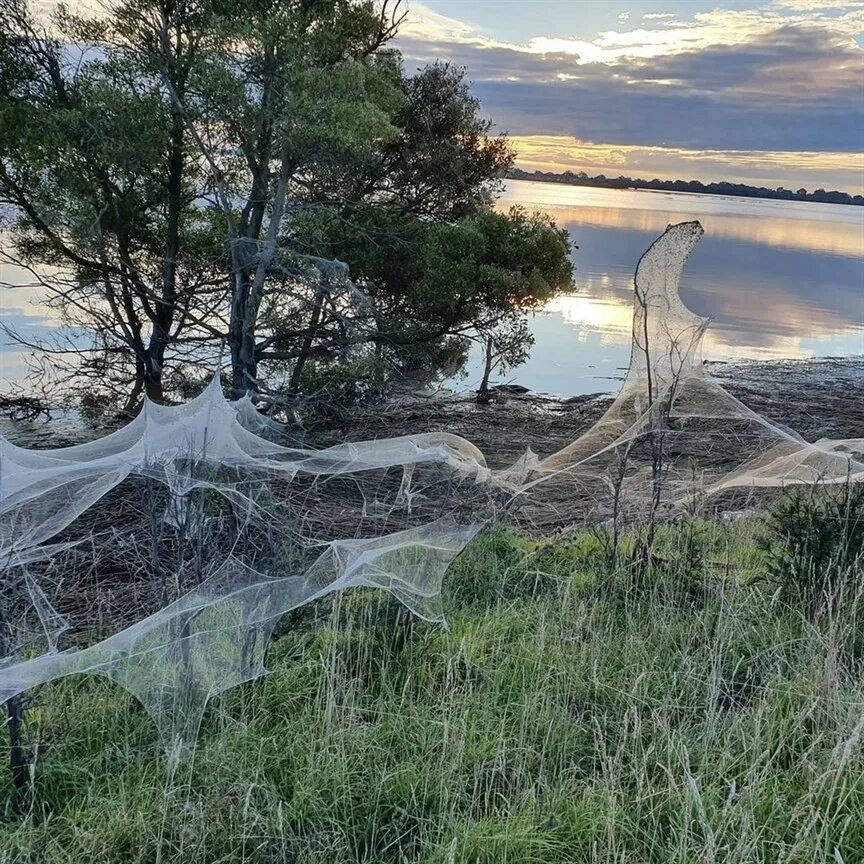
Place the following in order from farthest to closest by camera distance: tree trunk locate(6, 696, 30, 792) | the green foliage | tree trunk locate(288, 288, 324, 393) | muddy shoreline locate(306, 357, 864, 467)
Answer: muddy shoreline locate(306, 357, 864, 467) < tree trunk locate(288, 288, 324, 393) < the green foliage < tree trunk locate(6, 696, 30, 792)

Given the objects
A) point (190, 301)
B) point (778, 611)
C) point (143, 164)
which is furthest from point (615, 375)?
point (778, 611)

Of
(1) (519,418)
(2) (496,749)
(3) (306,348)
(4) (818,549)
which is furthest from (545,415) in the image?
(2) (496,749)

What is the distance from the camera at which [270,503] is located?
562 cm

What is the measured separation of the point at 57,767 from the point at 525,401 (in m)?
10.7

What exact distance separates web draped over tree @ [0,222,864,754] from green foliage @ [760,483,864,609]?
63 cm

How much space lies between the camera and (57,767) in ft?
10.5

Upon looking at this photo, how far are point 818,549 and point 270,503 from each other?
3365mm

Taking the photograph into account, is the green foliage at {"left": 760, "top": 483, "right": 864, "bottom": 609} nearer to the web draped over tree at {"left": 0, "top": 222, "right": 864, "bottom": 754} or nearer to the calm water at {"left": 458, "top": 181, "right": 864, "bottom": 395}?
the web draped over tree at {"left": 0, "top": 222, "right": 864, "bottom": 754}

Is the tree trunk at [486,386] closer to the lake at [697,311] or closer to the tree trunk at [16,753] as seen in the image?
the lake at [697,311]

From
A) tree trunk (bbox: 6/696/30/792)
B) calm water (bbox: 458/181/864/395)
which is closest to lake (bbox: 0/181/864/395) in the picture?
calm water (bbox: 458/181/864/395)

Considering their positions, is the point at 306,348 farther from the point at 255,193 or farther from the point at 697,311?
→ the point at 697,311

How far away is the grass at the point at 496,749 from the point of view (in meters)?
2.74

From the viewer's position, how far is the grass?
108 inches

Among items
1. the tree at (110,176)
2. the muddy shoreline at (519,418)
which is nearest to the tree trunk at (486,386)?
the muddy shoreline at (519,418)
